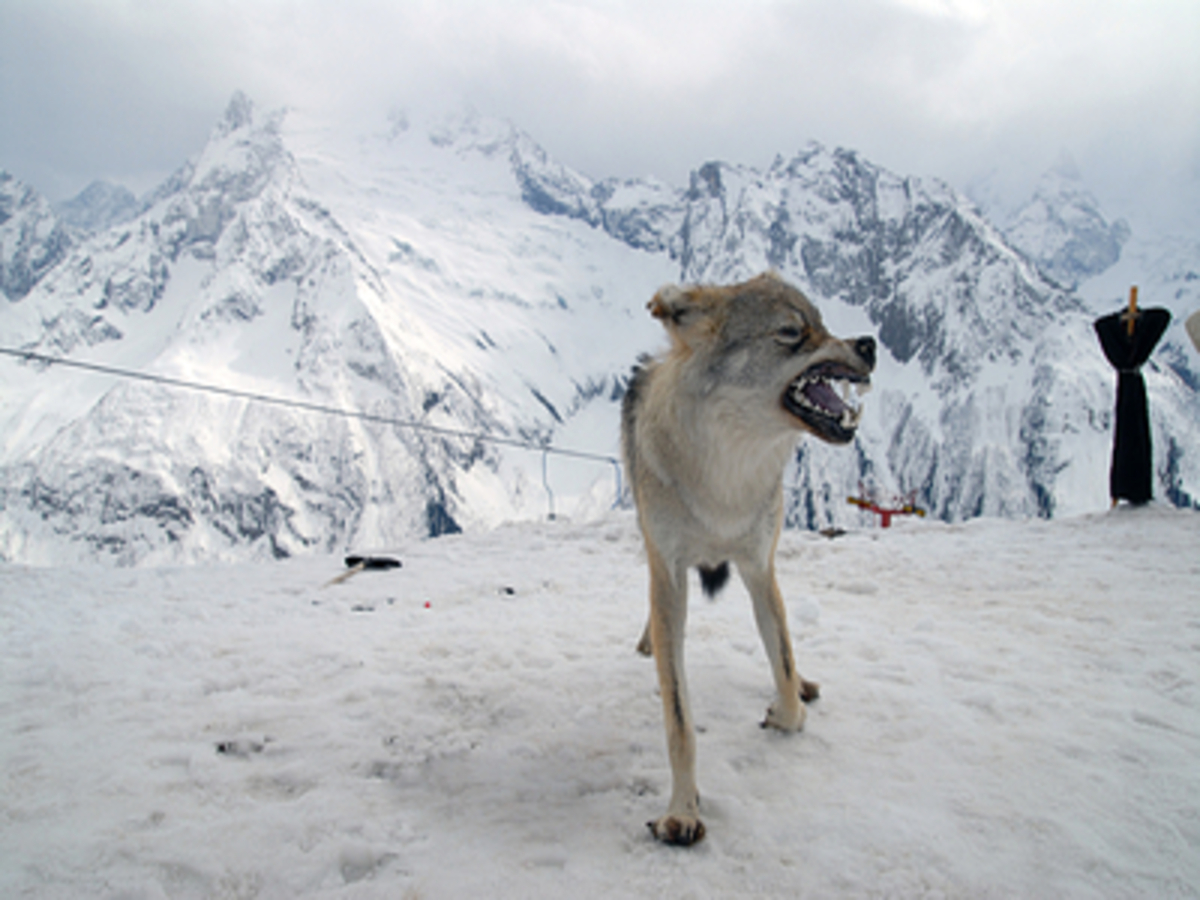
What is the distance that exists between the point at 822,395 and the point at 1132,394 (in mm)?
12063

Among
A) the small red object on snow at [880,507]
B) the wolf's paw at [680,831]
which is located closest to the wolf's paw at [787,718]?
the wolf's paw at [680,831]

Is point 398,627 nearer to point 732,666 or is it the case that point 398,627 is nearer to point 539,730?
point 539,730

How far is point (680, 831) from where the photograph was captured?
245cm

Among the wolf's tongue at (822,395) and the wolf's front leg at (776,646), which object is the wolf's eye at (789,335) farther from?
the wolf's front leg at (776,646)

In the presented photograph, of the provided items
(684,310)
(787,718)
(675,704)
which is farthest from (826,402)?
(787,718)

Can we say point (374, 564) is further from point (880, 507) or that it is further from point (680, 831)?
point (880, 507)

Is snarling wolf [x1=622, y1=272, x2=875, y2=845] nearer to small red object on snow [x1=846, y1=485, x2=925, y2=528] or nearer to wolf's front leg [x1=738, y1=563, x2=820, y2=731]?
wolf's front leg [x1=738, y1=563, x2=820, y2=731]

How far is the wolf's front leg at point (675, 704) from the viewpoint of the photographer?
8.11 feet

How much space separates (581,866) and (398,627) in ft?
13.3

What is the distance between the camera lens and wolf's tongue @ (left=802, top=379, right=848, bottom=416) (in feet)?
9.21

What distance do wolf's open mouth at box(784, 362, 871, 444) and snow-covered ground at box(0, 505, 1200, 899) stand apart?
1.62 meters

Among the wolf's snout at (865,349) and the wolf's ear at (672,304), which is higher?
the wolf's ear at (672,304)

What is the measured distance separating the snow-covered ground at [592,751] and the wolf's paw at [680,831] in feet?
0.14

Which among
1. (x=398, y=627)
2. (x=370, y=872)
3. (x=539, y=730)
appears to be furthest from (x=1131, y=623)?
(x=398, y=627)
